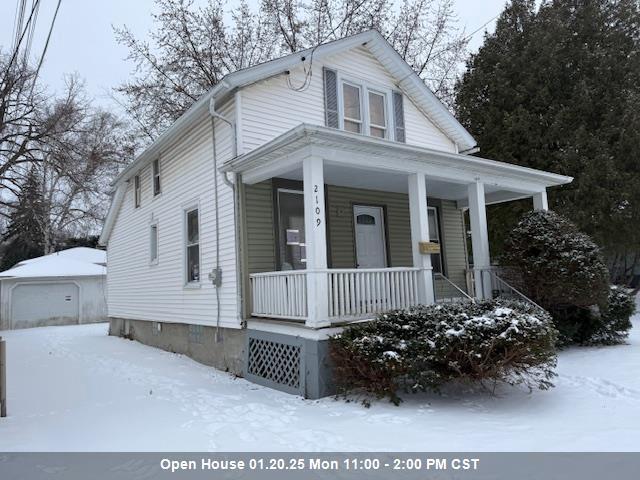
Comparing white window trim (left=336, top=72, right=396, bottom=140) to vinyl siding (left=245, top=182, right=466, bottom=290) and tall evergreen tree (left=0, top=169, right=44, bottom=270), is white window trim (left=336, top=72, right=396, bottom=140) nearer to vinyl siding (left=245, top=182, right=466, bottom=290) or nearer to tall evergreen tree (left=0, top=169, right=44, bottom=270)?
vinyl siding (left=245, top=182, right=466, bottom=290)

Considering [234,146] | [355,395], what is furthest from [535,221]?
[234,146]

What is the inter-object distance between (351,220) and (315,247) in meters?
3.59

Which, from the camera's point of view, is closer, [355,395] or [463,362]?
[463,362]

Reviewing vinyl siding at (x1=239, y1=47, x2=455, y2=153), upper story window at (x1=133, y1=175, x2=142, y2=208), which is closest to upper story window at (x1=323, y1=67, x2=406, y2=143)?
vinyl siding at (x1=239, y1=47, x2=455, y2=153)

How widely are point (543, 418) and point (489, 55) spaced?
1793 centimetres

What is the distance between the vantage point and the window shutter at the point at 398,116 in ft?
36.9

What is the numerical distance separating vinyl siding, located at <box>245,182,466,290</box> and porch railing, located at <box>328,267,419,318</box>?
162 centimetres

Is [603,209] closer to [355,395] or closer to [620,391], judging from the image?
[620,391]

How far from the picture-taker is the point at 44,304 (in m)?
22.1

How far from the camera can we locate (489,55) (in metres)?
19.6

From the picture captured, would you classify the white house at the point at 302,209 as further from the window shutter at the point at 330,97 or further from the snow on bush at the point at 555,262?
the snow on bush at the point at 555,262

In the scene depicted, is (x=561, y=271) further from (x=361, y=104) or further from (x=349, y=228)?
(x=361, y=104)

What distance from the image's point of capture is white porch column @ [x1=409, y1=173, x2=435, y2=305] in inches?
311

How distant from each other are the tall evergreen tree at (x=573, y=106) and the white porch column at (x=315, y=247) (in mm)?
12408
